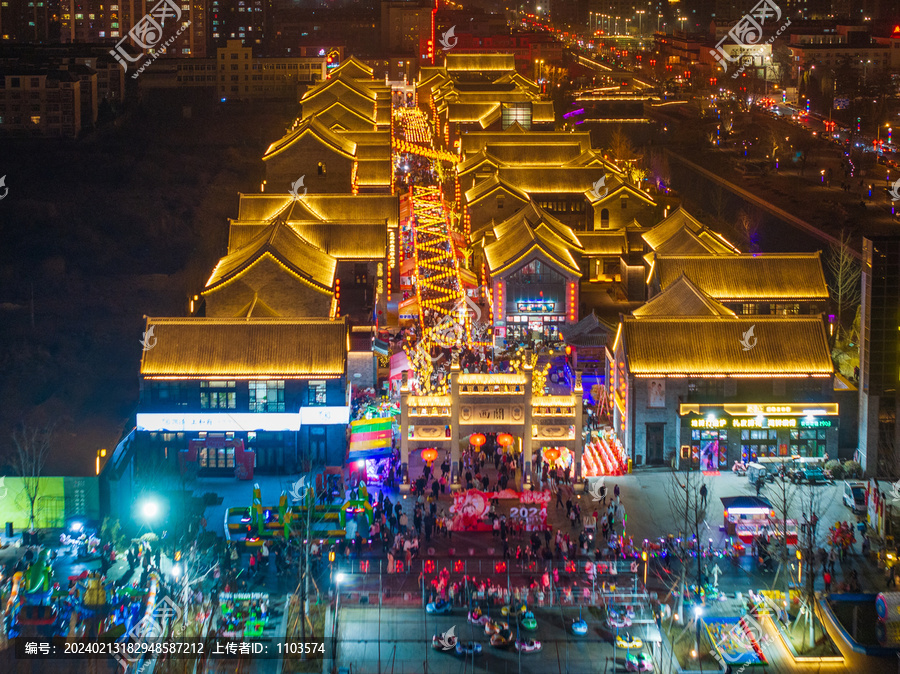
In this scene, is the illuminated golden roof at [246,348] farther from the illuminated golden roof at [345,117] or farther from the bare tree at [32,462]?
the illuminated golden roof at [345,117]

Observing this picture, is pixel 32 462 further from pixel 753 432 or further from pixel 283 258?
pixel 753 432

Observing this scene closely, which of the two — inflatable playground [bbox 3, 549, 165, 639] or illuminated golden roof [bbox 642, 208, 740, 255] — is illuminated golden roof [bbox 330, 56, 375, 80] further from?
inflatable playground [bbox 3, 549, 165, 639]

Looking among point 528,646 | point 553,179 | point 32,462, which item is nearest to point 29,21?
point 553,179

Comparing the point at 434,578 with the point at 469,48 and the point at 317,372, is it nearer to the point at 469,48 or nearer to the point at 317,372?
the point at 317,372

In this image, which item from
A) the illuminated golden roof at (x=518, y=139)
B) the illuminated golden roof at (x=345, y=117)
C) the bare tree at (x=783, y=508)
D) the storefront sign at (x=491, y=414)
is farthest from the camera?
the illuminated golden roof at (x=345, y=117)

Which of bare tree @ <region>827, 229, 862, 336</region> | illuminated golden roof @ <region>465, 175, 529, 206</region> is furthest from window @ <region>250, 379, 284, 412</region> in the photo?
illuminated golden roof @ <region>465, 175, 529, 206</region>

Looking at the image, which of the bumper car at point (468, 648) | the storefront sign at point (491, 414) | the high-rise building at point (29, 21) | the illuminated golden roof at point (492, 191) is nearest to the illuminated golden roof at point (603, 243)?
the illuminated golden roof at point (492, 191)
